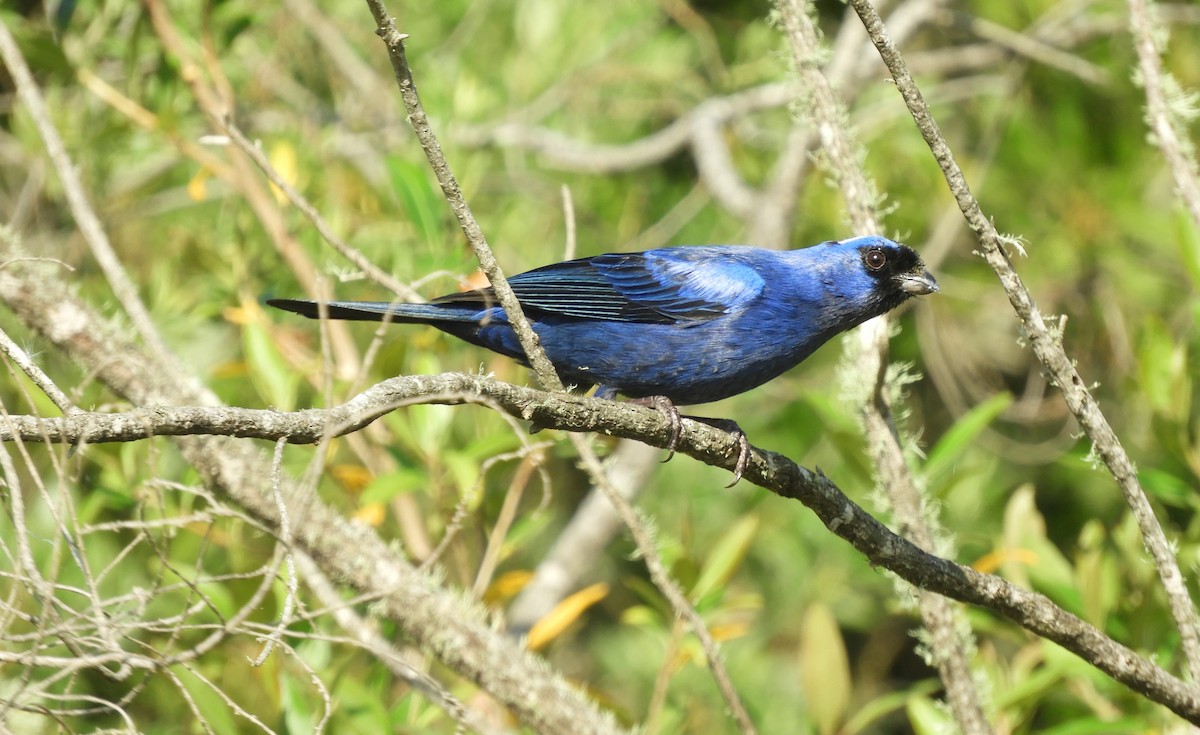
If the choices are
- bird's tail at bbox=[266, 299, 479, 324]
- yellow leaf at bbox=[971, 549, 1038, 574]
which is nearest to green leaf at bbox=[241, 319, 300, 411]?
bird's tail at bbox=[266, 299, 479, 324]

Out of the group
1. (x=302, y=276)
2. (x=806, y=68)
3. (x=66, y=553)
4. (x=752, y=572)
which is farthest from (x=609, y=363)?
(x=752, y=572)

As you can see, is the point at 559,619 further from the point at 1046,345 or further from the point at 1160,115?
the point at 1160,115

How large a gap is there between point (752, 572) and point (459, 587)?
83.4 inches

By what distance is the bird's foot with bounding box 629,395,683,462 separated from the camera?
3.04 meters

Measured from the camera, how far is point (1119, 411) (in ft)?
18.9

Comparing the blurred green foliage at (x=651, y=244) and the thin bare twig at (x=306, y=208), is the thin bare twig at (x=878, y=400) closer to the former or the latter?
the blurred green foliage at (x=651, y=244)

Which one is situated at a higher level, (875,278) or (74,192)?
(875,278)

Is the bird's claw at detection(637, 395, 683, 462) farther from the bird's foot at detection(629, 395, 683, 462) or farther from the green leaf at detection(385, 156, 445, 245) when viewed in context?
the green leaf at detection(385, 156, 445, 245)

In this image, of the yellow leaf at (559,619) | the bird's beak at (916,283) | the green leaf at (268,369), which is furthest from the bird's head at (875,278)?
the green leaf at (268,369)

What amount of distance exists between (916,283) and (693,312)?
738 millimetres

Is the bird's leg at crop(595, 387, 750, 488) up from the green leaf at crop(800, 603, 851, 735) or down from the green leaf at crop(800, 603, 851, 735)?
up

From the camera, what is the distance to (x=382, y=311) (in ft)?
11.5

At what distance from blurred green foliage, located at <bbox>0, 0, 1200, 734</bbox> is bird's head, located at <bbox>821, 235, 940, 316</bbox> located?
0.41 metres

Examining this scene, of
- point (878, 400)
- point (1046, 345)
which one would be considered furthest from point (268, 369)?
point (1046, 345)
